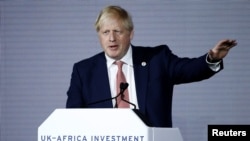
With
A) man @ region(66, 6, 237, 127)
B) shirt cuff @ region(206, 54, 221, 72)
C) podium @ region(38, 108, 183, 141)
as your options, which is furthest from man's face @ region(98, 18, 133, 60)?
podium @ region(38, 108, 183, 141)

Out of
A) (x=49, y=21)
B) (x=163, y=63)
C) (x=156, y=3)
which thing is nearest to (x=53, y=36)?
(x=49, y=21)

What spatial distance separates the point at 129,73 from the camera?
3551 mm

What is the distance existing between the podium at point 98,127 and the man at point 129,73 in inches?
45.8

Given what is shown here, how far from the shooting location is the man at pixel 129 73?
11.2 feet

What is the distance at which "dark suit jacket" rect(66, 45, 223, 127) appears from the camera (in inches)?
133

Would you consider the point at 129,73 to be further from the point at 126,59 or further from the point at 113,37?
the point at 113,37

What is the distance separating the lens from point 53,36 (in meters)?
4.33

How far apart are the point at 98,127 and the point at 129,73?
4.61ft

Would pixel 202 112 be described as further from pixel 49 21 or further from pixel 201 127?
pixel 49 21

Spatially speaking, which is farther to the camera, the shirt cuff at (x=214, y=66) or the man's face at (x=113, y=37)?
the man's face at (x=113, y=37)

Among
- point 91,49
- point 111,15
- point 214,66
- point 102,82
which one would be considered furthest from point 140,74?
point 91,49

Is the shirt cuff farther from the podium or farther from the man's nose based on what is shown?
the podium

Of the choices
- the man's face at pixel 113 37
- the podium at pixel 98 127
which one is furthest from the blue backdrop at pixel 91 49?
the podium at pixel 98 127

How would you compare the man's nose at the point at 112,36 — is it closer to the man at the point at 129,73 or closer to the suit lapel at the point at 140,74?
the man at the point at 129,73
